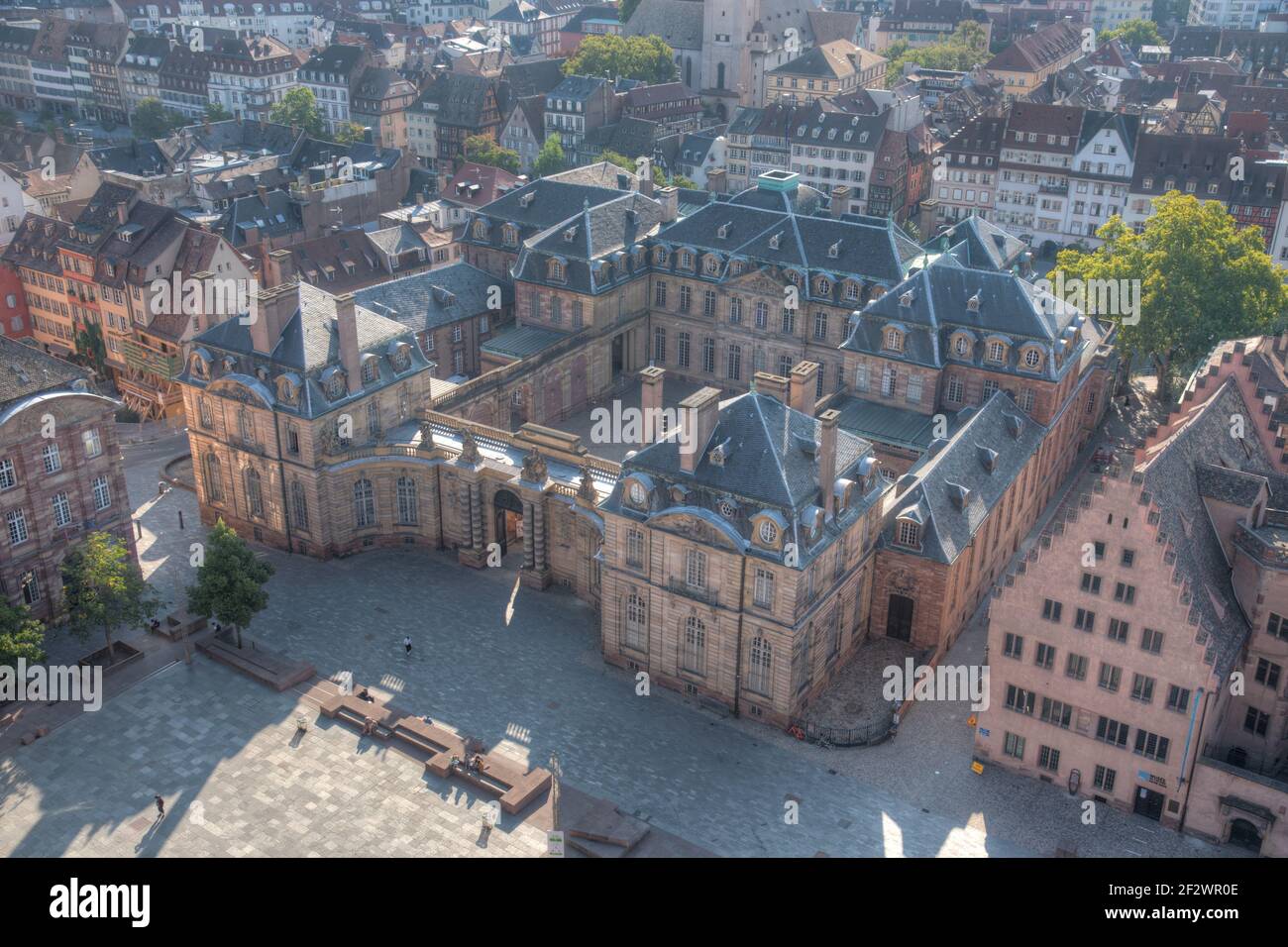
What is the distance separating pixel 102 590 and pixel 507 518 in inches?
1076

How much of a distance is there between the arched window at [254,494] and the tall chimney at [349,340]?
1017 centimetres

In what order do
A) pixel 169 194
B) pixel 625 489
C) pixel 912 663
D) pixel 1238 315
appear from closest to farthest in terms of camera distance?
pixel 625 489 → pixel 912 663 → pixel 1238 315 → pixel 169 194

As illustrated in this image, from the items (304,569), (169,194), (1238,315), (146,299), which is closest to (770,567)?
(304,569)

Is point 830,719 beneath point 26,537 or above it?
beneath

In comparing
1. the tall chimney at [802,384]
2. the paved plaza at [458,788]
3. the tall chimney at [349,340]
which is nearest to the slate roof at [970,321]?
the tall chimney at [802,384]

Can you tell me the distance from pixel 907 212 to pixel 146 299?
338ft

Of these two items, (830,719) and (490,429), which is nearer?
(830,719)

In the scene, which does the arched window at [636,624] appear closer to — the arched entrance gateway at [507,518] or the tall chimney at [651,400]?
the tall chimney at [651,400]

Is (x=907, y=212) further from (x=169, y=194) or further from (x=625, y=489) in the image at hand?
(x=625, y=489)

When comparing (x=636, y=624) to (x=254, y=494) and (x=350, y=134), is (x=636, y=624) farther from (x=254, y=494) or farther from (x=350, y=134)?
(x=350, y=134)

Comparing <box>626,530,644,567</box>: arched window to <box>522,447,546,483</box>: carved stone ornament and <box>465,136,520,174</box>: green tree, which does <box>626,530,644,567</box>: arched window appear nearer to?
<box>522,447,546,483</box>: carved stone ornament

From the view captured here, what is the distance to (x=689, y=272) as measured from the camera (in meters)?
113

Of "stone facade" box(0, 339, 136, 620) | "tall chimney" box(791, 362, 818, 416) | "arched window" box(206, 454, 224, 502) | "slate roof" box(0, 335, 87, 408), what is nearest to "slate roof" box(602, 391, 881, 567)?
"tall chimney" box(791, 362, 818, 416)

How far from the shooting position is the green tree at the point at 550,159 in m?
173
